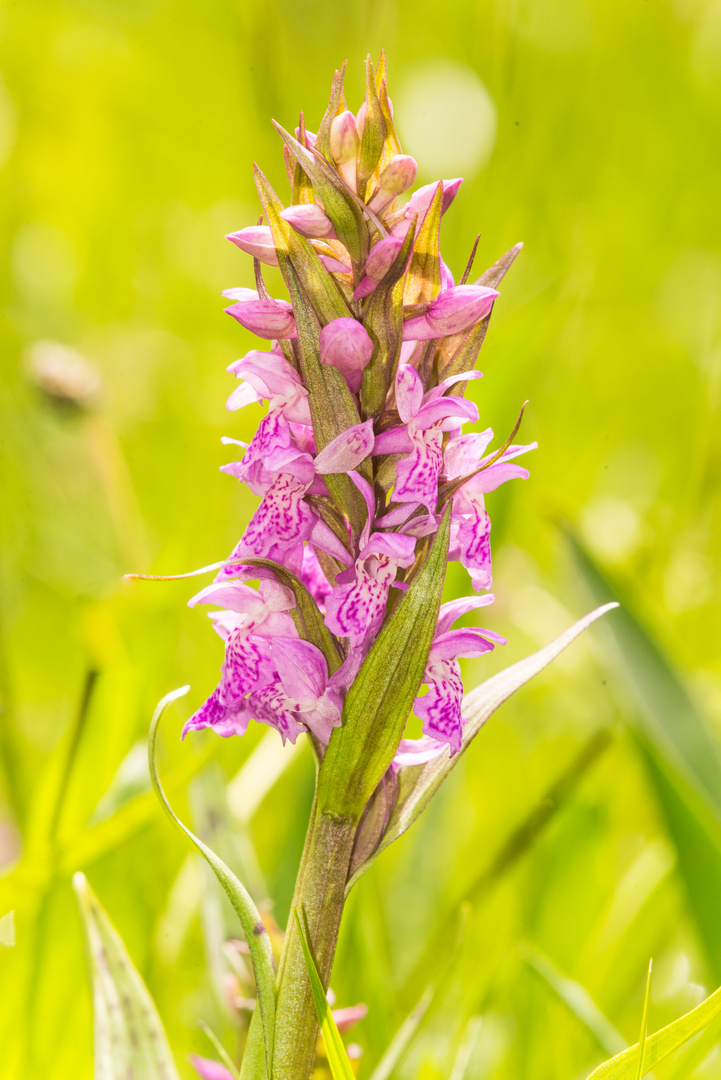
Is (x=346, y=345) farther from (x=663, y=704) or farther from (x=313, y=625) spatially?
(x=663, y=704)

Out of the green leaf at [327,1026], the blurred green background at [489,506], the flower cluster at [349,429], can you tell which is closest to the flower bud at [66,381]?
the blurred green background at [489,506]

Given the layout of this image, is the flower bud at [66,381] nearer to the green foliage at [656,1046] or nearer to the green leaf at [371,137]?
the green leaf at [371,137]

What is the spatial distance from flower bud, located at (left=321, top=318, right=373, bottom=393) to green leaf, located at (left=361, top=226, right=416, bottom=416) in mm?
23

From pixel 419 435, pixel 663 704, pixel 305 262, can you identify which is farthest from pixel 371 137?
pixel 663 704

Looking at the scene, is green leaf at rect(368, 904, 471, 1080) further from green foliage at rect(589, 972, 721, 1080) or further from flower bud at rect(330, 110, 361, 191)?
flower bud at rect(330, 110, 361, 191)

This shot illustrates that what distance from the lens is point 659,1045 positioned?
0.63 m

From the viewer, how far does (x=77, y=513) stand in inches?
99.3

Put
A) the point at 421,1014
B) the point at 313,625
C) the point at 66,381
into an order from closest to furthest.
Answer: the point at 313,625, the point at 421,1014, the point at 66,381

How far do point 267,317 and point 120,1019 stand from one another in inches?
24.1

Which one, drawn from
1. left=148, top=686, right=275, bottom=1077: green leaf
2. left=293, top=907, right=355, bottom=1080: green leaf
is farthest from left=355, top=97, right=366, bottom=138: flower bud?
left=293, top=907, right=355, bottom=1080: green leaf

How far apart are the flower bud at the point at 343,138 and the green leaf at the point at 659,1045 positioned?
0.67 metres

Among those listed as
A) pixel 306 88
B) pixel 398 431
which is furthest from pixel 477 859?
pixel 306 88

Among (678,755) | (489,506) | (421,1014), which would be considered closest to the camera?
(421,1014)

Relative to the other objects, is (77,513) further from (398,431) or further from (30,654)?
(398,431)
